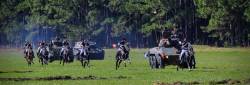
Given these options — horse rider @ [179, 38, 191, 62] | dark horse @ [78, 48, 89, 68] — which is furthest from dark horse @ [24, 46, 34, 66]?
horse rider @ [179, 38, 191, 62]

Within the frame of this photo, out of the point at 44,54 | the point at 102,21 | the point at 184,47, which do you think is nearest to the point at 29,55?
the point at 44,54

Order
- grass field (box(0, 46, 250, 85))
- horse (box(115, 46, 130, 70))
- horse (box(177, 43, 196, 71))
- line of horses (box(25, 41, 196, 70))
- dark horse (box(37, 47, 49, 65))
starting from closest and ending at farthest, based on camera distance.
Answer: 1. grass field (box(0, 46, 250, 85))
2. horse (box(177, 43, 196, 71))
3. line of horses (box(25, 41, 196, 70))
4. horse (box(115, 46, 130, 70))
5. dark horse (box(37, 47, 49, 65))

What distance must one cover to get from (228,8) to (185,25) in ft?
56.5

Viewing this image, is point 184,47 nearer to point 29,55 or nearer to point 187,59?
point 187,59

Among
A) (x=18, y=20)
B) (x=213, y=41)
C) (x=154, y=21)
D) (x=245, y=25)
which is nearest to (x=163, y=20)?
(x=154, y=21)

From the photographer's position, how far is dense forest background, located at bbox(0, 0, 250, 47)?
9638 cm

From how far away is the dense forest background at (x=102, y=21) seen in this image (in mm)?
96375

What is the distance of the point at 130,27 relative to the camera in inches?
3964

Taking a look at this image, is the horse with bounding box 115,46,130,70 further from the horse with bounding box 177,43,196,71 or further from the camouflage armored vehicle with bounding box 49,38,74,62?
the camouflage armored vehicle with bounding box 49,38,74,62

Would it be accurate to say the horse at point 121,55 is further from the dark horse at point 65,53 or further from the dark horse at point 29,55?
the dark horse at point 29,55

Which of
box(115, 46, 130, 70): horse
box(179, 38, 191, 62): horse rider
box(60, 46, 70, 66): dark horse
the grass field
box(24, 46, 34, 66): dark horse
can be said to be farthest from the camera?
box(24, 46, 34, 66): dark horse

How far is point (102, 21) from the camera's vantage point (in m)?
102

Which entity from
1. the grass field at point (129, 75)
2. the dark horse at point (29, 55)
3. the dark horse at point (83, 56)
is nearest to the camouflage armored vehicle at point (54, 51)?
the dark horse at point (29, 55)

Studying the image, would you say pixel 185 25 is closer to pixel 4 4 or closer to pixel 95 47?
pixel 4 4
